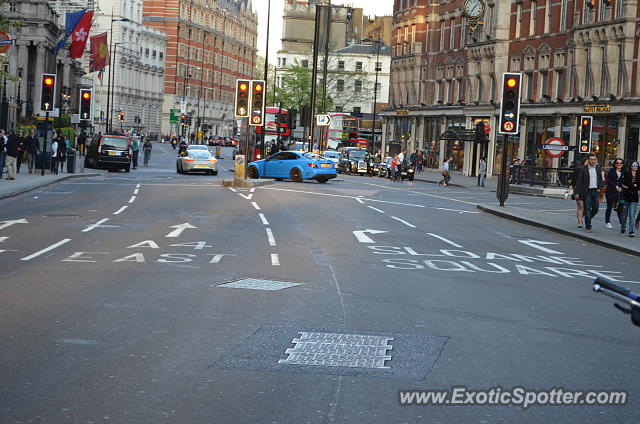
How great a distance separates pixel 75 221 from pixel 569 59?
141ft

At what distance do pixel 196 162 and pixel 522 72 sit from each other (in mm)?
24253

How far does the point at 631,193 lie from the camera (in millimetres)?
25547

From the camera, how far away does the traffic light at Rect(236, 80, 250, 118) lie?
39281 millimetres

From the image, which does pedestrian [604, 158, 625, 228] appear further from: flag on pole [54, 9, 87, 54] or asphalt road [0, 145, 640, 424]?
flag on pole [54, 9, 87, 54]

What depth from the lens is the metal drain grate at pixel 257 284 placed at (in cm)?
1345

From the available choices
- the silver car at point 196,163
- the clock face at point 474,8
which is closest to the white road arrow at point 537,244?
the silver car at point 196,163

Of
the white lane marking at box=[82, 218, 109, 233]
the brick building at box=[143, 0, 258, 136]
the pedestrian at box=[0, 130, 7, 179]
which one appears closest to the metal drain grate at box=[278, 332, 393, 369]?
the white lane marking at box=[82, 218, 109, 233]

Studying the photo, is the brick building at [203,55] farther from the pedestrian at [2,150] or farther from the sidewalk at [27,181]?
the pedestrian at [2,150]

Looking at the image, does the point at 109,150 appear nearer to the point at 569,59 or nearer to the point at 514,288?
the point at 569,59

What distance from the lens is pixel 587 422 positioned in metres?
7.13

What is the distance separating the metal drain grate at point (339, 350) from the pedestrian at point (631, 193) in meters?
17.0

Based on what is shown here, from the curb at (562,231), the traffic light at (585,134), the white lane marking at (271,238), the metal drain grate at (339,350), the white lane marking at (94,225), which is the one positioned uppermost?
the traffic light at (585,134)

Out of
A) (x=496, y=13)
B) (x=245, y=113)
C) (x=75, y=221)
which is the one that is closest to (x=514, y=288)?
(x=75, y=221)

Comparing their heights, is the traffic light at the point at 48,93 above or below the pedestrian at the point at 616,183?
above
